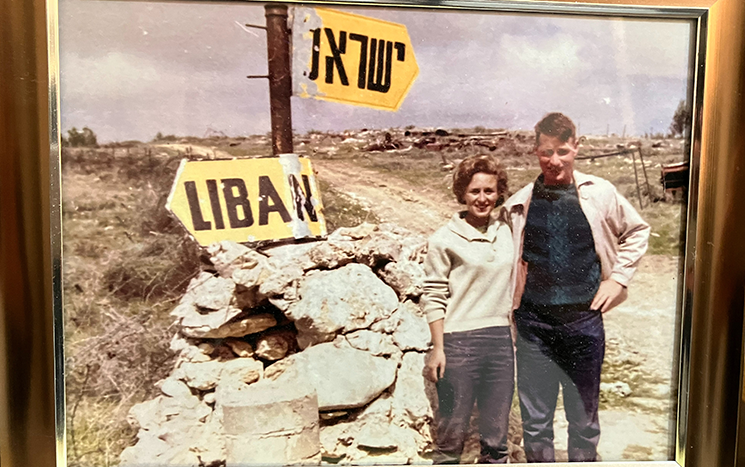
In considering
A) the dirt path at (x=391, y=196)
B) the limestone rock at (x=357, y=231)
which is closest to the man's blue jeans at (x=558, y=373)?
the dirt path at (x=391, y=196)

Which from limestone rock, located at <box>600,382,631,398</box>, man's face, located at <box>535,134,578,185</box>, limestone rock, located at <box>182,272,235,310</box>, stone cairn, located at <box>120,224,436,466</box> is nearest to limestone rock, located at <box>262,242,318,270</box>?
stone cairn, located at <box>120,224,436,466</box>

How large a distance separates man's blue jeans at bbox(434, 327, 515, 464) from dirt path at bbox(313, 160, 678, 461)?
161 mm

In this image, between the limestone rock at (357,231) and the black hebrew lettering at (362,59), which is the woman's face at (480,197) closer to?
the limestone rock at (357,231)

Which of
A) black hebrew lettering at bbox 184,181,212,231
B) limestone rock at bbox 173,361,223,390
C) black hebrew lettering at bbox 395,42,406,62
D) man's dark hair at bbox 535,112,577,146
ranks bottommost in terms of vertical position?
limestone rock at bbox 173,361,223,390

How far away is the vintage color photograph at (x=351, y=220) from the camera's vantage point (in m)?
1.05

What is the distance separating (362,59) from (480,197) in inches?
16.8

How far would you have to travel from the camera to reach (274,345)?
109cm

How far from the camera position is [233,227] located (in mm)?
1071

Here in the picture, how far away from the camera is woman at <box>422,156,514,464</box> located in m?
1.10

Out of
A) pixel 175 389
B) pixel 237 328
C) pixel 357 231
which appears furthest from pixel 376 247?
pixel 175 389

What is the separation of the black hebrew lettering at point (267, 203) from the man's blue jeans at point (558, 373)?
0.61 m

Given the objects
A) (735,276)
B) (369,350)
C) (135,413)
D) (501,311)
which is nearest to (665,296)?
(735,276)

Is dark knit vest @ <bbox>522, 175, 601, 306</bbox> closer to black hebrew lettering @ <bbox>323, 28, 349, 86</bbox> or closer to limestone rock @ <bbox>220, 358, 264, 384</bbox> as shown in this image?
black hebrew lettering @ <bbox>323, 28, 349, 86</bbox>

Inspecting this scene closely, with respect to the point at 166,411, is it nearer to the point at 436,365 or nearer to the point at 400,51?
the point at 436,365
